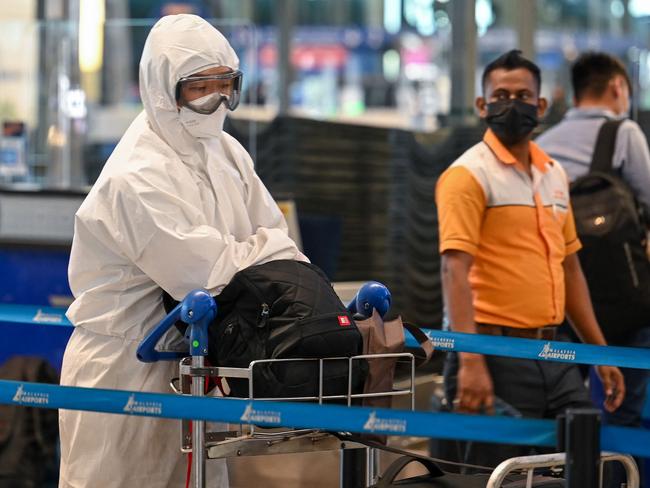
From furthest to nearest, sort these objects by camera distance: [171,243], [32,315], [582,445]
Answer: [32,315] < [171,243] < [582,445]

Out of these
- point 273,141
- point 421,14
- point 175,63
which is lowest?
point 273,141

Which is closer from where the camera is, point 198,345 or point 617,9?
point 198,345

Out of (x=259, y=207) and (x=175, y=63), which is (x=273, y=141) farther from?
(x=175, y=63)

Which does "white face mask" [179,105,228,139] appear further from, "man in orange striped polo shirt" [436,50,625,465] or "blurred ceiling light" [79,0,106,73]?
"blurred ceiling light" [79,0,106,73]

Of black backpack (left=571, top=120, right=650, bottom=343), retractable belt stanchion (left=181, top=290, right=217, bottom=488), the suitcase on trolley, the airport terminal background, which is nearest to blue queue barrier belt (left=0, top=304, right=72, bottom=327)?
retractable belt stanchion (left=181, top=290, right=217, bottom=488)

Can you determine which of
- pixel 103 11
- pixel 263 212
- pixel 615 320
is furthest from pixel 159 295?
pixel 103 11

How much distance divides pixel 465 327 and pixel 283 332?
1.22 metres

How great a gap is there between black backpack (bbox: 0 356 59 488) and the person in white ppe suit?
1.85 meters

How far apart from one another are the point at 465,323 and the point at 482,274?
0.81 ft

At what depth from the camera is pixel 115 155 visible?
12.8 ft

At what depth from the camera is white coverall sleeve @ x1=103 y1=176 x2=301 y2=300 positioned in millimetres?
3680

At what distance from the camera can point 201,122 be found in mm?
3910

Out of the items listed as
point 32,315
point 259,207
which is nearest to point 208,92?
point 259,207

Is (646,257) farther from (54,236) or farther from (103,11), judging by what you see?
(103,11)
